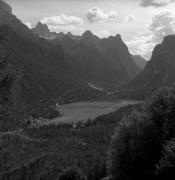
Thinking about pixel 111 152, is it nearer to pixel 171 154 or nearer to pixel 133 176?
pixel 133 176

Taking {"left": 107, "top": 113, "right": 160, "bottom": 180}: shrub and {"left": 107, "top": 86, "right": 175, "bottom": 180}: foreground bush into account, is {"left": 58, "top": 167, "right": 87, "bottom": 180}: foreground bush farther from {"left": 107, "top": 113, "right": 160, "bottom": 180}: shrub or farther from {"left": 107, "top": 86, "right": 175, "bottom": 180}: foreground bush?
{"left": 107, "top": 113, "right": 160, "bottom": 180}: shrub

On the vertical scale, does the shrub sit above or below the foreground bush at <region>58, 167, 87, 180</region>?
above

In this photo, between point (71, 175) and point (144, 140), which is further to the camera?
point (71, 175)

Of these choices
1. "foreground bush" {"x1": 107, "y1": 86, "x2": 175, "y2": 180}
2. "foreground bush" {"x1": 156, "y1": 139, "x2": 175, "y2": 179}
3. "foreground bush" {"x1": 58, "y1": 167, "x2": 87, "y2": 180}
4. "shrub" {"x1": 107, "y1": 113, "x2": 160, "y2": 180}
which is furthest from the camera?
"foreground bush" {"x1": 58, "y1": 167, "x2": 87, "y2": 180}

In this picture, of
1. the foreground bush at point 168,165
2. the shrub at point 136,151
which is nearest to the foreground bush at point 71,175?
the shrub at point 136,151

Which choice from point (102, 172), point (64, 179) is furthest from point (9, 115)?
point (102, 172)

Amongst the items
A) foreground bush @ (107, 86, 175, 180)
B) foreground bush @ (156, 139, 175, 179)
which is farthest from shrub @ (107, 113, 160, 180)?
foreground bush @ (156, 139, 175, 179)

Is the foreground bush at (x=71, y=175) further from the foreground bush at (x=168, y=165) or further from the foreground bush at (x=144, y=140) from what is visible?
the foreground bush at (x=168, y=165)

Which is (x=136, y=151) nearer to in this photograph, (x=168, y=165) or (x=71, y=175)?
(x=168, y=165)

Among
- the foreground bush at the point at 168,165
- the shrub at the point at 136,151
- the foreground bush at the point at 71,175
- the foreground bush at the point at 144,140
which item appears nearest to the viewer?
the foreground bush at the point at 168,165

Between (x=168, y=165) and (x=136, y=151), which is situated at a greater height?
(x=136, y=151)

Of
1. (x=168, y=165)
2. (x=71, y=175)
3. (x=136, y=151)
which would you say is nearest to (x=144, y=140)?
(x=136, y=151)
